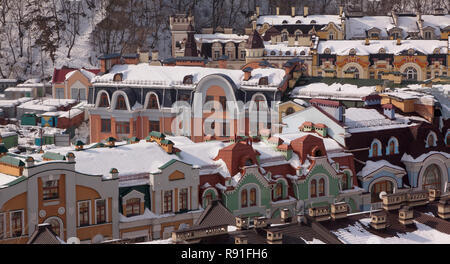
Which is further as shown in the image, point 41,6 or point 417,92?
point 41,6

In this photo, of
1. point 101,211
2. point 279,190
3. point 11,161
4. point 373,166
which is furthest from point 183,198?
point 373,166

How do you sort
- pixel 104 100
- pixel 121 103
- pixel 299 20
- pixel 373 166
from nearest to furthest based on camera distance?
pixel 373 166
pixel 121 103
pixel 104 100
pixel 299 20

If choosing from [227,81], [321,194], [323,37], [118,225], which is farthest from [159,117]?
[323,37]

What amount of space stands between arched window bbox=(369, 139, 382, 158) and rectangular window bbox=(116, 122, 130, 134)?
2477cm

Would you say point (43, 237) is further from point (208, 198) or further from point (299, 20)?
point (299, 20)

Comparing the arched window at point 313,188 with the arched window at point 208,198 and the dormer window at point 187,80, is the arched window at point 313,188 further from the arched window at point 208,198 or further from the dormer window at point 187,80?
the dormer window at point 187,80

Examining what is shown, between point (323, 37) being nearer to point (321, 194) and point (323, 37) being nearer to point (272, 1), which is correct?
point (272, 1)

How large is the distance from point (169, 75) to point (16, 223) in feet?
121

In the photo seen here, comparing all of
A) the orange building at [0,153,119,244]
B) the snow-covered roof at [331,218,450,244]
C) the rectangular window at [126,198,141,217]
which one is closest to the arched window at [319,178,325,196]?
the rectangular window at [126,198,141,217]

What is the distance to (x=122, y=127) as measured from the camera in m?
77.9

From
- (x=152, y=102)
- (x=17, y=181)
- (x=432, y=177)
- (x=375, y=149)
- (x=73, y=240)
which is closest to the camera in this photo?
(x=17, y=181)
